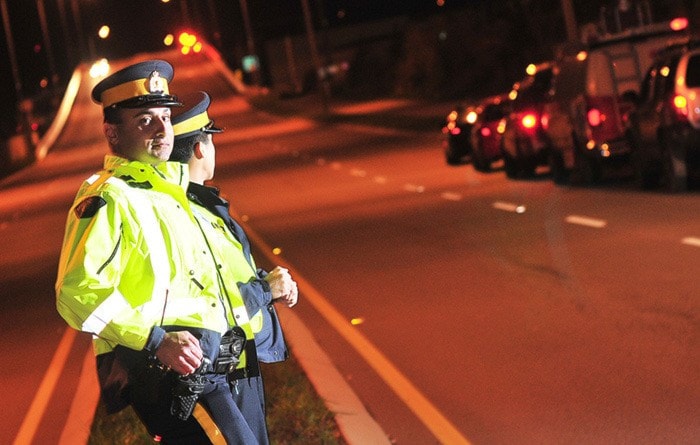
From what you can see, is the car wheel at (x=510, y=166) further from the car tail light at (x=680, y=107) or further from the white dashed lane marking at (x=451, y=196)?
the car tail light at (x=680, y=107)

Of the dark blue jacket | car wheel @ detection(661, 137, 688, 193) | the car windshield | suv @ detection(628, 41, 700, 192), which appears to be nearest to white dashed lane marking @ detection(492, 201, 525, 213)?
suv @ detection(628, 41, 700, 192)

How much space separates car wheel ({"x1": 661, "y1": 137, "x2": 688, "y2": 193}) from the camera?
18.8 meters

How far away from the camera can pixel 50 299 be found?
17.8 m

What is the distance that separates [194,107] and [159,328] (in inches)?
47.4

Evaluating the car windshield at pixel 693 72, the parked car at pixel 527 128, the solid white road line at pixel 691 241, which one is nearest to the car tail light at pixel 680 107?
the car windshield at pixel 693 72

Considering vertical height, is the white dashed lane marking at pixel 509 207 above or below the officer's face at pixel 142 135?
below

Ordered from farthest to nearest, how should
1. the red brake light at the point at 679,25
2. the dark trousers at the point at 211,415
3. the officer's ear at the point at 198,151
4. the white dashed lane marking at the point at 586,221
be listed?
the red brake light at the point at 679,25, the white dashed lane marking at the point at 586,221, the officer's ear at the point at 198,151, the dark trousers at the point at 211,415

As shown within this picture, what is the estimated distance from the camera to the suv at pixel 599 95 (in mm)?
21562

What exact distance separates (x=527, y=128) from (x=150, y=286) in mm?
22225

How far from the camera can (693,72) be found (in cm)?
1880

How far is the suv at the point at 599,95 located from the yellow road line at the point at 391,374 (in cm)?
769

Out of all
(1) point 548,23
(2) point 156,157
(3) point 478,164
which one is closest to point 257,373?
(2) point 156,157

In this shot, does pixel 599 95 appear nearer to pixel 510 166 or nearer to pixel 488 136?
pixel 510 166

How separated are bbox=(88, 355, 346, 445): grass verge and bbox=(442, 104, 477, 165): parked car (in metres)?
22.3
